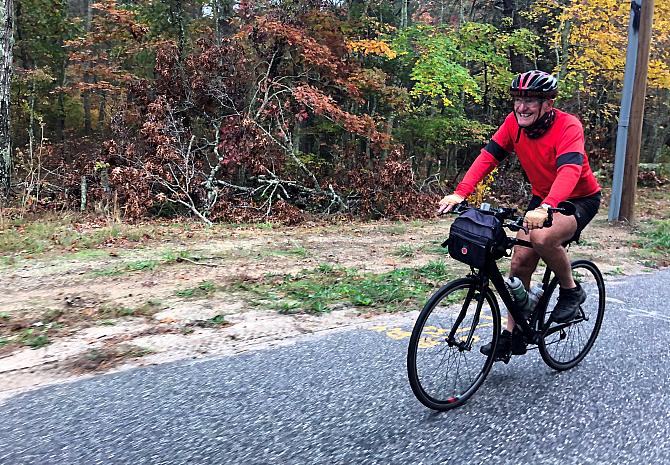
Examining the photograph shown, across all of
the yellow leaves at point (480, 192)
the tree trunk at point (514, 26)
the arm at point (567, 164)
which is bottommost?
the yellow leaves at point (480, 192)

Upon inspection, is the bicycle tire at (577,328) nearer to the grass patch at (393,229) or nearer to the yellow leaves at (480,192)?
the grass patch at (393,229)

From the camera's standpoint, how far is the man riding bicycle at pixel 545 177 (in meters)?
3.31

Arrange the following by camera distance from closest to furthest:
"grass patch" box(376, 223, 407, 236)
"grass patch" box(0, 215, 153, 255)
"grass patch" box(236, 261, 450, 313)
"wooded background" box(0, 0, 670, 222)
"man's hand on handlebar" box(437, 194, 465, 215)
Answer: "man's hand on handlebar" box(437, 194, 465, 215)
"grass patch" box(236, 261, 450, 313)
"grass patch" box(0, 215, 153, 255)
"grass patch" box(376, 223, 407, 236)
"wooded background" box(0, 0, 670, 222)

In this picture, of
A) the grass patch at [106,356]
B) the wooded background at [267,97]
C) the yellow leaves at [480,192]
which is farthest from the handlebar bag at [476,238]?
the yellow leaves at [480,192]

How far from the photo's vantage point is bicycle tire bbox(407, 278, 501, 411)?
3115mm

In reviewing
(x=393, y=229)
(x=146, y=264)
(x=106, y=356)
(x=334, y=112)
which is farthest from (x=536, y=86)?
(x=334, y=112)

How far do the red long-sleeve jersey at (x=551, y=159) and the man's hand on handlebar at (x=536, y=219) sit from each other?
0.15 metres

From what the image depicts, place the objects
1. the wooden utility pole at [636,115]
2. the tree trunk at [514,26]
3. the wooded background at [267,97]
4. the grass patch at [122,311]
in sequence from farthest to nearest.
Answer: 1. the tree trunk at [514,26]
2. the wooded background at [267,97]
3. the wooden utility pole at [636,115]
4. the grass patch at [122,311]

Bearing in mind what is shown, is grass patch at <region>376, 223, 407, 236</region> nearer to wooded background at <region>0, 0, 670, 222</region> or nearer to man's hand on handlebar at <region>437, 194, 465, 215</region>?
wooded background at <region>0, 0, 670, 222</region>

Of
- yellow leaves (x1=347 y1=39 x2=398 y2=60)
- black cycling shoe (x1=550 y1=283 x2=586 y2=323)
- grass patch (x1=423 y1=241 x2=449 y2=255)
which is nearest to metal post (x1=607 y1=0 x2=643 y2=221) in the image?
grass patch (x1=423 y1=241 x2=449 y2=255)

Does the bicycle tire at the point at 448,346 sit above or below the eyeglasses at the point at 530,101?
below

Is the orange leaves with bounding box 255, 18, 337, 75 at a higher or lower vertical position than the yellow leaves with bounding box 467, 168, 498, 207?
higher

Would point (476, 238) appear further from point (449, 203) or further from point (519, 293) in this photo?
point (519, 293)

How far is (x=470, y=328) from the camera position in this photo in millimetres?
3393
